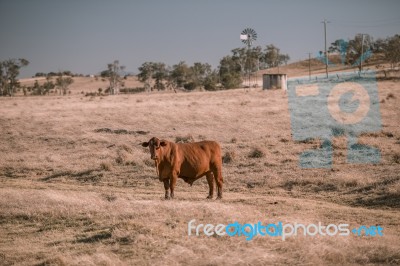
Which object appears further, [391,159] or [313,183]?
[391,159]

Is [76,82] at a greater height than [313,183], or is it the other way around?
[76,82]

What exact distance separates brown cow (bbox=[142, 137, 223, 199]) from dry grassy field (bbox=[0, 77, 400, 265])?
2.10ft

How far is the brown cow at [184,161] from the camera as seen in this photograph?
11.6 metres

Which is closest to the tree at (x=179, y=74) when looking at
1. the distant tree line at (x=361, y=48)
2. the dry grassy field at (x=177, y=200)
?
the distant tree line at (x=361, y=48)

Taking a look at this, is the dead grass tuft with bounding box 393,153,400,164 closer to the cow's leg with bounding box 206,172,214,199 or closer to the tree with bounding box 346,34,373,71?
the cow's leg with bounding box 206,172,214,199

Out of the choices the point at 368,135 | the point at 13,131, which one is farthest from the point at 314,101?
the point at 13,131

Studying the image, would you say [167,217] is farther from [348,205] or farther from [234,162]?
[234,162]

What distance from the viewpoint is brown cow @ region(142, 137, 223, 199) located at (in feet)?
38.1

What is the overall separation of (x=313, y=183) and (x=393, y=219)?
4295mm

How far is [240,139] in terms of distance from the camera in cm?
2269

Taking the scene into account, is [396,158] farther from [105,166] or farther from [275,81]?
[275,81]

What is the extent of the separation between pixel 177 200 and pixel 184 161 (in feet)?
3.57

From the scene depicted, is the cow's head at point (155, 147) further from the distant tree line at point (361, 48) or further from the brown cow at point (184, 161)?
the distant tree line at point (361, 48)

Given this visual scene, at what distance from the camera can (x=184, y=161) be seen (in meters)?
12.0
